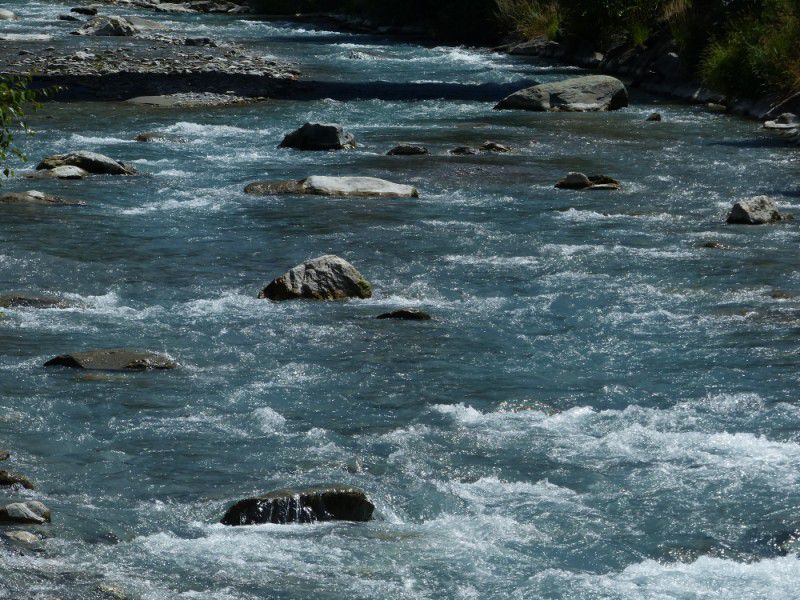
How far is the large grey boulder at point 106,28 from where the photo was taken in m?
51.1

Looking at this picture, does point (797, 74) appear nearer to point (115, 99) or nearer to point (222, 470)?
point (115, 99)

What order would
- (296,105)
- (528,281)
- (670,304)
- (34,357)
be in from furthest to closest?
(296,105) < (528,281) < (670,304) < (34,357)

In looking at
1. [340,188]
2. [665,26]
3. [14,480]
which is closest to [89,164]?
[340,188]

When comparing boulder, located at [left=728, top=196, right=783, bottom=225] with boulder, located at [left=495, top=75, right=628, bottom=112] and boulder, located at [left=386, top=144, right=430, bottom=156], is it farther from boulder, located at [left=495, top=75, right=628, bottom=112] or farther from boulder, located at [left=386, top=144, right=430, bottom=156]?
boulder, located at [left=495, top=75, right=628, bottom=112]

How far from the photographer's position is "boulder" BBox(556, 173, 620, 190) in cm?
2166

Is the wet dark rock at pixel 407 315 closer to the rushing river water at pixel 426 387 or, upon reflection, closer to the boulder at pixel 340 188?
the rushing river water at pixel 426 387

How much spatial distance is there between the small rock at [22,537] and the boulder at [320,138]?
1696cm

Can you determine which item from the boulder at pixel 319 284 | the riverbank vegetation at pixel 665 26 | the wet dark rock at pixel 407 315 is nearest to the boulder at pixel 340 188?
the boulder at pixel 319 284

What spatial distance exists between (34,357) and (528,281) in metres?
5.71

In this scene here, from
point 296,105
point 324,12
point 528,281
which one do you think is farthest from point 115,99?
point 324,12

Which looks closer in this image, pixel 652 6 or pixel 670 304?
pixel 670 304

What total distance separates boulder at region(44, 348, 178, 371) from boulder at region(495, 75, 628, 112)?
19.4 m

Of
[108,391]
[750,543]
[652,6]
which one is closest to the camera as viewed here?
[750,543]

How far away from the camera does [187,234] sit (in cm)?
1844
